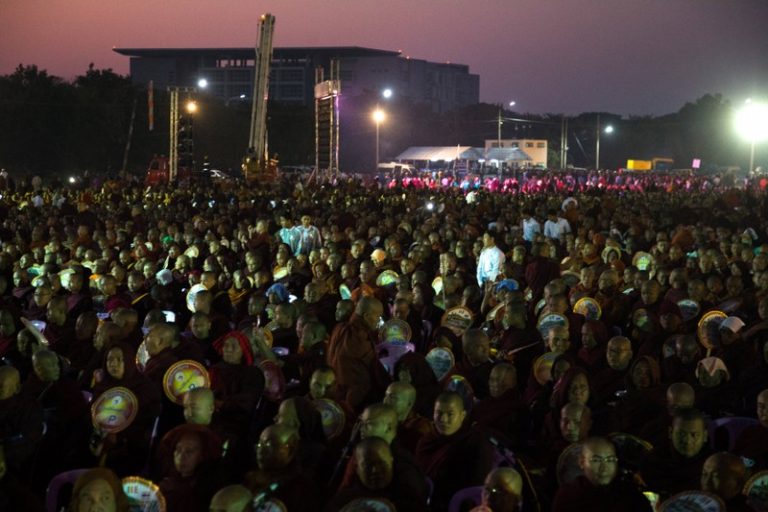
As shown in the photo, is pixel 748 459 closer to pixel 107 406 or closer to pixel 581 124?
pixel 107 406

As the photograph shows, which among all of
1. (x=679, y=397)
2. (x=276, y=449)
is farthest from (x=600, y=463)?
(x=276, y=449)

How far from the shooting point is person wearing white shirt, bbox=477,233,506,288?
1253 centimetres

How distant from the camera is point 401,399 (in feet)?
20.2

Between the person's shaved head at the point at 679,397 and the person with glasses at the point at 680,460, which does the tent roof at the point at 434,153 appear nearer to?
the person's shaved head at the point at 679,397

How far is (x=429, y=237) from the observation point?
14961 millimetres

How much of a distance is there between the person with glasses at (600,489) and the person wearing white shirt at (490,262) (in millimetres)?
7378

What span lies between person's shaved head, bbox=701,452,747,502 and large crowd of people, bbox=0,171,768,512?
1cm

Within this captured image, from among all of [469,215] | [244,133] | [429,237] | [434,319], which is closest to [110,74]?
[244,133]

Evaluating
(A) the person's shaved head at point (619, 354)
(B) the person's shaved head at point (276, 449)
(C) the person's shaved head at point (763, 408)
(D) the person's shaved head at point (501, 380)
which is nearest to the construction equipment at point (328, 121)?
(A) the person's shaved head at point (619, 354)

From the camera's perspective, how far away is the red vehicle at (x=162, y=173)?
33.3 meters

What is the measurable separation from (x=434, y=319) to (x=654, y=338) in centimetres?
252

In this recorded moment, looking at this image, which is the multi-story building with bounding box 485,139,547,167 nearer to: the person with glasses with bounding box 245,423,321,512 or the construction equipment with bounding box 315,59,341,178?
the construction equipment with bounding box 315,59,341,178

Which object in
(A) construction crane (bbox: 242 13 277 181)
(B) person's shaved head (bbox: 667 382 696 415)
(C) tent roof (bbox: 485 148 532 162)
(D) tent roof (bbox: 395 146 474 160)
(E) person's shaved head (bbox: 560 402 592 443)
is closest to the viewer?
(E) person's shaved head (bbox: 560 402 592 443)

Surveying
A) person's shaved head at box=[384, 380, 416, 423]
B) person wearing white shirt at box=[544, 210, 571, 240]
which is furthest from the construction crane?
person's shaved head at box=[384, 380, 416, 423]
